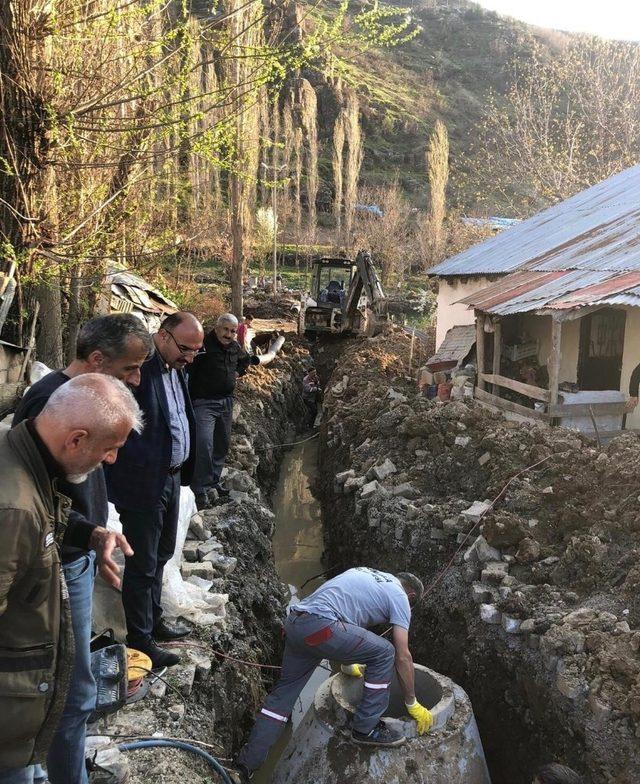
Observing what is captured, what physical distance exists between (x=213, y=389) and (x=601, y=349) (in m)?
7.02

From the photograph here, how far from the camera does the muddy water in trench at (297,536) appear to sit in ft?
18.8

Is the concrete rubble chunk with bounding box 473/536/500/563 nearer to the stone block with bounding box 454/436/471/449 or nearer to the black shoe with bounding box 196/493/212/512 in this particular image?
the stone block with bounding box 454/436/471/449

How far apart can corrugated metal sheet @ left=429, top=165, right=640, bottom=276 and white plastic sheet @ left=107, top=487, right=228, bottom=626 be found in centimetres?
720

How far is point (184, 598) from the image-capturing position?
14.2ft

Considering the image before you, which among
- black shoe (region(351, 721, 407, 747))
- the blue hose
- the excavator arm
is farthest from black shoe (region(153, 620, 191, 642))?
the excavator arm

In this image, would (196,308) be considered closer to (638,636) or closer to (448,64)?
(638,636)

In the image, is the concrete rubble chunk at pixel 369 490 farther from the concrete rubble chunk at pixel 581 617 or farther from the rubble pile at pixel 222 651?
the concrete rubble chunk at pixel 581 617

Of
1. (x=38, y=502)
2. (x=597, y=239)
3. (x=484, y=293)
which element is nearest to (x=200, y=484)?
(x=38, y=502)

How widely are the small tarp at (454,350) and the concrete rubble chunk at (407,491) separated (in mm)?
5266

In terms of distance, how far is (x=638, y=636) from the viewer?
406cm

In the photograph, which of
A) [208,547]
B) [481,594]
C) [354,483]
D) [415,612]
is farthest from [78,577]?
[354,483]

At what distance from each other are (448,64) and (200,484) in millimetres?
80835

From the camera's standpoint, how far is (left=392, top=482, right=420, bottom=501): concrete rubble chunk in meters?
7.23

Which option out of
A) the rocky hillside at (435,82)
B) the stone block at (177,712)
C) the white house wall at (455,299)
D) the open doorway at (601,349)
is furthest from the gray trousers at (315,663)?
the rocky hillside at (435,82)
